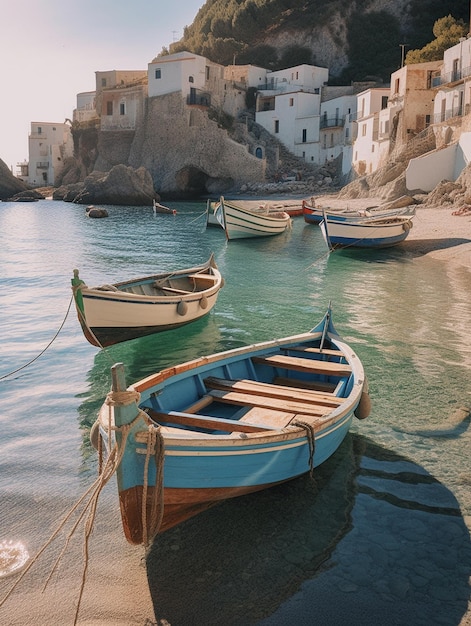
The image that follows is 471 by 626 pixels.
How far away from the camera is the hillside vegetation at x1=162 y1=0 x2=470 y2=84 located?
61656 millimetres

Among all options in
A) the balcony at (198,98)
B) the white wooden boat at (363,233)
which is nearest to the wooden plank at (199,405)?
the white wooden boat at (363,233)

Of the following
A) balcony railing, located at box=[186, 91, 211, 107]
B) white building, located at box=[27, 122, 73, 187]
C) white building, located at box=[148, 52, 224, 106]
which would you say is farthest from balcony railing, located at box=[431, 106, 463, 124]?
white building, located at box=[27, 122, 73, 187]

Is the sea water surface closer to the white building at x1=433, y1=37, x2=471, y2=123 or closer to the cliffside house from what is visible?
the white building at x1=433, y1=37, x2=471, y2=123

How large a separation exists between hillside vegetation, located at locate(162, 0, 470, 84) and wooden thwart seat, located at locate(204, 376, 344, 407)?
61.2m

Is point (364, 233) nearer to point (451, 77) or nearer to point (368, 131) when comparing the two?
point (451, 77)

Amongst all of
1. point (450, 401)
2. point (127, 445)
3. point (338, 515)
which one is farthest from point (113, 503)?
point (450, 401)

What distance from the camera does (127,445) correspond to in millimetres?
3961

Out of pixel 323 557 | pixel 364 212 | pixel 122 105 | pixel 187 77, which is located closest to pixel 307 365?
pixel 323 557

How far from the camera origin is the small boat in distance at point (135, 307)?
8992 mm

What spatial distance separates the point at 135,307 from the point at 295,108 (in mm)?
53432

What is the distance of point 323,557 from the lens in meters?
4.59

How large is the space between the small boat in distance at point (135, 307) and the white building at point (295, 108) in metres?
49.6

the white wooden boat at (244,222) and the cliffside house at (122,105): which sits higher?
the cliffside house at (122,105)

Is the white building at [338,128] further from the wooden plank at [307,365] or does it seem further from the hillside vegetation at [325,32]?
the wooden plank at [307,365]
